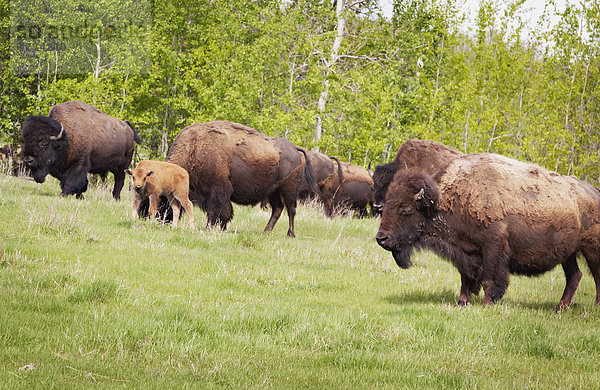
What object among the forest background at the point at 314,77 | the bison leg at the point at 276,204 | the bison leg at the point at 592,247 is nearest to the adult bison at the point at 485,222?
the bison leg at the point at 592,247

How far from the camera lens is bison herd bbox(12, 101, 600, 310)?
26.7ft

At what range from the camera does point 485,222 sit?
26.3 feet

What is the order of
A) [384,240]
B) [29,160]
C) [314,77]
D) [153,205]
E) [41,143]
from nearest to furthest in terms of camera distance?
[384,240]
[153,205]
[29,160]
[41,143]
[314,77]

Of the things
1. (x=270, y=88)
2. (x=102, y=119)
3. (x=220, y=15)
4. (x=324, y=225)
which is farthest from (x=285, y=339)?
(x=220, y=15)

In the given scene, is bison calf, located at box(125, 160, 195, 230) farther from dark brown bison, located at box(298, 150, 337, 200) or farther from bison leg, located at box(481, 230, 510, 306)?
dark brown bison, located at box(298, 150, 337, 200)

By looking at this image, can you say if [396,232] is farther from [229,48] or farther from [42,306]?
[229,48]

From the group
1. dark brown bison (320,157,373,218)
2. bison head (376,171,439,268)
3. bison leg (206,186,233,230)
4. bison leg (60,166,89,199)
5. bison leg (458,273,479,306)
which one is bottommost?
dark brown bison (320,157,373,218)

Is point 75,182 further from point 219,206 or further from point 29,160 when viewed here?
point 219,206

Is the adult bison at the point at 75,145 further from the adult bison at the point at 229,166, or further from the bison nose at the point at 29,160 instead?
the adult bison at the point at 229,166

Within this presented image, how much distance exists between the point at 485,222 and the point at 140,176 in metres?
6.72

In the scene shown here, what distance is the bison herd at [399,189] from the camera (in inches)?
320

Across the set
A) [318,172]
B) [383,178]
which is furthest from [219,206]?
[318,172]

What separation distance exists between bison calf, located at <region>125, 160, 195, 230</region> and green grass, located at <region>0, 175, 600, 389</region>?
172 cm

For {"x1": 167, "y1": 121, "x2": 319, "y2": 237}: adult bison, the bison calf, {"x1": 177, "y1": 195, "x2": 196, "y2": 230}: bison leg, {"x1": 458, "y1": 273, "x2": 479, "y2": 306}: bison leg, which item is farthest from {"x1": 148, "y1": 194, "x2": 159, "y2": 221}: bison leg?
{"x1": 458, "y1": 273, "x2": 479, "y2": 306}: bison leg
